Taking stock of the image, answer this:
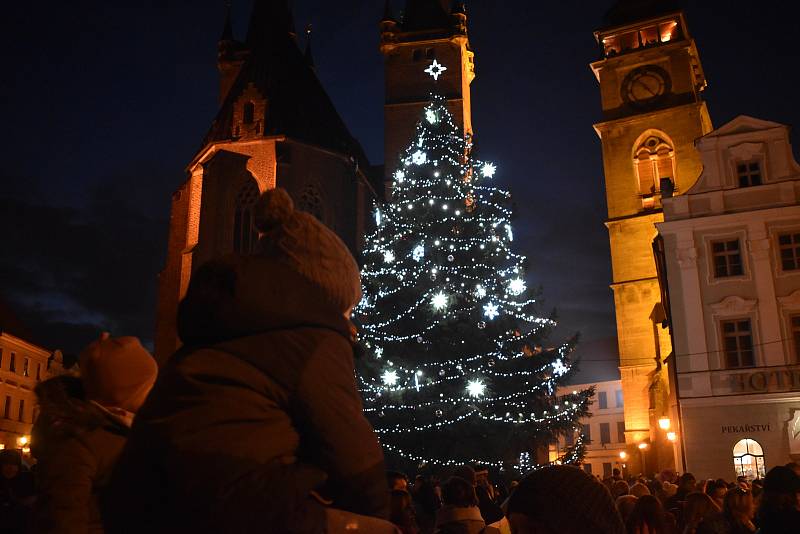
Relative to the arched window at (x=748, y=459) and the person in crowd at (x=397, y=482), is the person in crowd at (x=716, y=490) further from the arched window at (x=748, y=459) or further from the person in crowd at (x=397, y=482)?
the arched window at (x=748, y=459)

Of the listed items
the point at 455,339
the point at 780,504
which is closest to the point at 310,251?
the point at 780,504

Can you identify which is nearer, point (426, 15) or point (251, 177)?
point (251, 177)

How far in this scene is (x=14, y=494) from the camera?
5262 millimetres

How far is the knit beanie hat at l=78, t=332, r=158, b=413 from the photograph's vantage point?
3.10 m

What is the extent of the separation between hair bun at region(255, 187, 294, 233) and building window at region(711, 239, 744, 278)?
24.8m

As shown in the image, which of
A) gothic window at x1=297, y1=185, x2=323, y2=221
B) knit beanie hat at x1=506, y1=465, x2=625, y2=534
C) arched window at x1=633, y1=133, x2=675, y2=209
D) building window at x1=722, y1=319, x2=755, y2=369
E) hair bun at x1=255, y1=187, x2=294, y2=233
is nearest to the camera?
knit beanie hat at x1=506, y1=465, x2=625, y2=534

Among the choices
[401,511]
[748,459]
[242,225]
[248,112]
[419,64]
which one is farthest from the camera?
[419,64]

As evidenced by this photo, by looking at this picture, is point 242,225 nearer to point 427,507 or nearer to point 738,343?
point 738,343

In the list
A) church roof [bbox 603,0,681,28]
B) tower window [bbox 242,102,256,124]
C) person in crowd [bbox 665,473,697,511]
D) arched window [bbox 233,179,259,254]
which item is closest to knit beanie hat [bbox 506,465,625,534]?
person in crowd [bbox 665,473,697,511]

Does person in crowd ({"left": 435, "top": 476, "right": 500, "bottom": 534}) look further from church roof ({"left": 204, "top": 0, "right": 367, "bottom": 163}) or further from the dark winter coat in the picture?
church roof ({"left": 204, "top": 0, "right": 367, "bottom": 163})

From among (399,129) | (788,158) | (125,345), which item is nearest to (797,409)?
(788,158)

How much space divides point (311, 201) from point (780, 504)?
116 ft

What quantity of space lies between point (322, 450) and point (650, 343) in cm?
3714

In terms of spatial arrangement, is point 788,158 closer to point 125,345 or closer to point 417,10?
point 125,345
